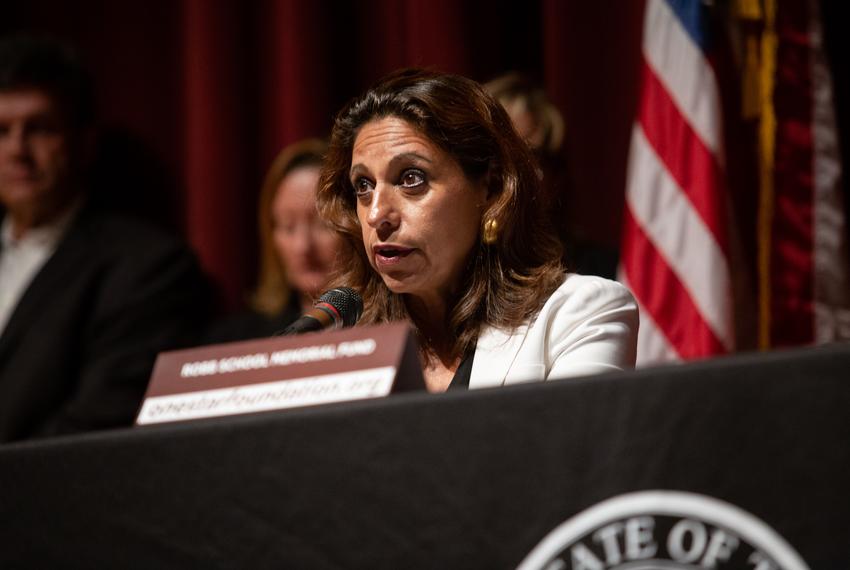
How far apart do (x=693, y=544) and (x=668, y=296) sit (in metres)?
1.57

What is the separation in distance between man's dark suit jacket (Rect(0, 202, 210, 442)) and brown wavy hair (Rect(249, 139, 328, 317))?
0.22 metres

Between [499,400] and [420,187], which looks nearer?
[499,400]

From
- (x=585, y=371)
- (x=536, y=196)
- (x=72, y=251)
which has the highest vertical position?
(x=536, y=196)

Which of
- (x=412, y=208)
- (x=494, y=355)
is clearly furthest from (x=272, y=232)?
(x=494, y=355)

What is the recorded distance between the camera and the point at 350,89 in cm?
326

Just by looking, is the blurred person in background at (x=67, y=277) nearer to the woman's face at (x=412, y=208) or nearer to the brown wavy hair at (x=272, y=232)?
the brown wavy hair at (x=272, y=232)

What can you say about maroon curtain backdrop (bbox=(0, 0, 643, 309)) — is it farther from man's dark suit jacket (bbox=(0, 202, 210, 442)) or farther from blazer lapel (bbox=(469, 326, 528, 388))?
blazer lapel (bbox=(469, 326, 528, 388))

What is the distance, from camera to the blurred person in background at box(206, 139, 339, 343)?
2.85 meters

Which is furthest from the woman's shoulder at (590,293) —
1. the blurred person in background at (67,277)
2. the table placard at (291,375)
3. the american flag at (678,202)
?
the blurred person in background at (67,277)

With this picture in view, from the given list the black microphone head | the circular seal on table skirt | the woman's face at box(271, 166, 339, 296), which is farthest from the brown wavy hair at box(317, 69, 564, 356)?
the woman's face at box(271, 166, 339, 296)

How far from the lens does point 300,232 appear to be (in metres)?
2.88

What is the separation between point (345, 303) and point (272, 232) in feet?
5.57

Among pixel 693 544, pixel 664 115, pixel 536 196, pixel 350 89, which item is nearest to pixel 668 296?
pixel 664 115

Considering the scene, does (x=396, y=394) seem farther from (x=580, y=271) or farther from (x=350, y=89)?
(x=350, y=89)
